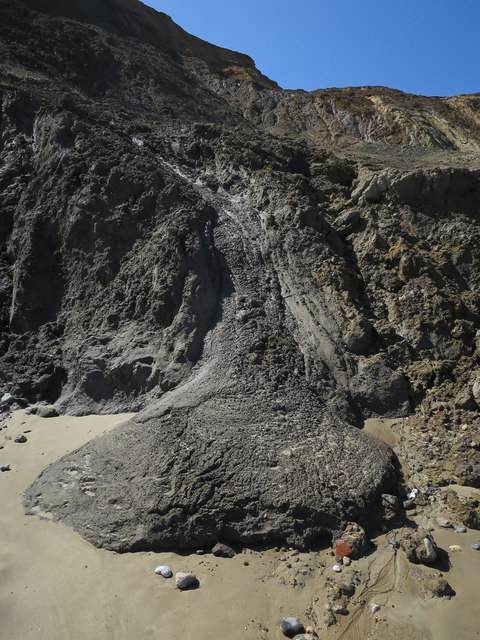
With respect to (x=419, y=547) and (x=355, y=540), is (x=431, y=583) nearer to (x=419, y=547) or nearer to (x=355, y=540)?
(x=419, y=547)

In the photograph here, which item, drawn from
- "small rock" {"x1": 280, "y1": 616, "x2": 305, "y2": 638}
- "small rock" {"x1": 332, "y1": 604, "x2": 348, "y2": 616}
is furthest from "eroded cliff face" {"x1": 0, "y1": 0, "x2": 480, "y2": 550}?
"small rock" {"x1": 280, "y1": 616, "x2": 305, "y2": 638}

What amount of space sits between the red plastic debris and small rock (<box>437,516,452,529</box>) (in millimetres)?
1159

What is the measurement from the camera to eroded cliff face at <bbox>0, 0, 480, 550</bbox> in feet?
17.9

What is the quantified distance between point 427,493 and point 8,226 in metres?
11.4

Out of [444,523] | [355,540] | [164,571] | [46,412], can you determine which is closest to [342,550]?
[355,540]

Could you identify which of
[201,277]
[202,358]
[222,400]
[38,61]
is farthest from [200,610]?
[38,61]

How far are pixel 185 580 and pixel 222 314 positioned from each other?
4.42 metres

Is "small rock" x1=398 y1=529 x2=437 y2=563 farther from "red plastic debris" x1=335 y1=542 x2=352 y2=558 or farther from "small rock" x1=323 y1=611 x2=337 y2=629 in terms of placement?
"small rock" x1=323 y1=611 x2=337 y2=629

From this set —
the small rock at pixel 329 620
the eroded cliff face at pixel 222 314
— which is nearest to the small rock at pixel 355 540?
the eroded cliff face at pixel 222 314

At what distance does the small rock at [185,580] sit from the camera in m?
4.49

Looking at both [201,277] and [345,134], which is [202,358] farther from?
[345,134]

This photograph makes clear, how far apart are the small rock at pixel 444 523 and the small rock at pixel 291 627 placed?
2058 mm

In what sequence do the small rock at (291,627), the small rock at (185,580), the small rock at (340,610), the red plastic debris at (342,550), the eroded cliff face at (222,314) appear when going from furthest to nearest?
the eroded cliff face at (222,314) < the red plastic debris at (342,550) < the small rock at (185,580) < the small rock at (340,610) < the small rock at (291,627)

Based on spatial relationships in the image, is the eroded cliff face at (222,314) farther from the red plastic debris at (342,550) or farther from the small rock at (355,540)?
the red plastic debris at (342,550)
